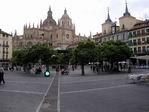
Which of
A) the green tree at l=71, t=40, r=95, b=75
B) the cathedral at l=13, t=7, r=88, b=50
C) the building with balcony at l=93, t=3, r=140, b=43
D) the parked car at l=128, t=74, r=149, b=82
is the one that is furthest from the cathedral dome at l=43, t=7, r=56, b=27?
the parked car at l=128, t=74, r=149, b=82

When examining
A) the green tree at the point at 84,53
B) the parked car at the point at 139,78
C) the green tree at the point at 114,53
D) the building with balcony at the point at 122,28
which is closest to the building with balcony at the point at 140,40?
the building with balcony at the point at 122,28

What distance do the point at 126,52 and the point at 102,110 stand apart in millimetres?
44760

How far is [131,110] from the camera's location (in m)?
14.4

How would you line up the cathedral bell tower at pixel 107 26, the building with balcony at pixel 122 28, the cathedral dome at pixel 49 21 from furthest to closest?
1. the cathedral dome at pixel 49 21
2. the cathedral bell tower at pixel 107 26
3. the building with balcony at pixel 122 28

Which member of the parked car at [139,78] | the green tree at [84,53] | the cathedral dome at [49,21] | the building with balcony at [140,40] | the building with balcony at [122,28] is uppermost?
the cathedral dome at [49,21]

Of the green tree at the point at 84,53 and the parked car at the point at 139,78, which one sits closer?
the parked car at the point at 139,78

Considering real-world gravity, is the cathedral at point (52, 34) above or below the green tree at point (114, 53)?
above

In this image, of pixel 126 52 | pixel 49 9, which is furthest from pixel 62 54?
pixel 49 9

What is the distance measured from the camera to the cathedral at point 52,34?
164375mm

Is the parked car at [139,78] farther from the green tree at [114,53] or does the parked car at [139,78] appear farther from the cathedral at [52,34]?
the cathedral at [52,34]

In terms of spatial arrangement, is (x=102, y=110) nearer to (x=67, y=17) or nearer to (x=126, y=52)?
(x=126, y=52)

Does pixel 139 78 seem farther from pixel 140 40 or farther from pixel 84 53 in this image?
pixel 140 40

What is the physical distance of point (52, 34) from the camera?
579 ft

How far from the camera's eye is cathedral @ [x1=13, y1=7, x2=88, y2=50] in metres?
164
